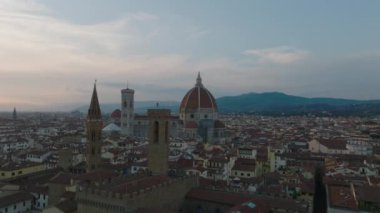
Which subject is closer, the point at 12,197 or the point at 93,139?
the point at 12,197

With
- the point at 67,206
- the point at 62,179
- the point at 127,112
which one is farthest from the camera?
the point at 127,112

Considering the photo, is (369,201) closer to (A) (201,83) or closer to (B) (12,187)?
(B) (12,187)

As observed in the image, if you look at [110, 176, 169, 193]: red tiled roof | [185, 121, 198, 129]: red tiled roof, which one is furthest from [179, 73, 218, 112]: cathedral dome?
[110, 176, 169, 193]: red tiled roof

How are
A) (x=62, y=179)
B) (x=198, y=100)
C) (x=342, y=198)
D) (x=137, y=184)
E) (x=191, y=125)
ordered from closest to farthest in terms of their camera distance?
(x=342, y=198), (x=137, y=184), (x=62, y=179), (x=191, y=125), (x=198, y=100)

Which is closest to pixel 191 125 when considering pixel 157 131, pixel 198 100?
pixel 198 100

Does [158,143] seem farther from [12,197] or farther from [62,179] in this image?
[12,197]

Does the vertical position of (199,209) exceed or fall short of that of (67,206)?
it falls short

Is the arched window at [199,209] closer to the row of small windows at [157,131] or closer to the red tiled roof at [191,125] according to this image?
the row of small windows at [157,131]
